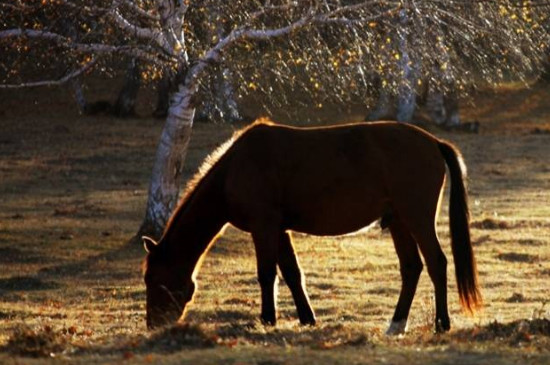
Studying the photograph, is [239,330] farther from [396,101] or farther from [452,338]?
[396,101]

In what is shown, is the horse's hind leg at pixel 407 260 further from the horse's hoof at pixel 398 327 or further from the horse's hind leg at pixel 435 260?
the horse's hind leg at pixel 435 260

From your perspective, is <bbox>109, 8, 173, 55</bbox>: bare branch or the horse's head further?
<bbox>109, 8, 173, 55</bbox>: bare branch

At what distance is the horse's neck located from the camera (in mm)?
11492

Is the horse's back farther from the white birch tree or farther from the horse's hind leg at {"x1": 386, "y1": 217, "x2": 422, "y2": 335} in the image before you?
the white birch tree

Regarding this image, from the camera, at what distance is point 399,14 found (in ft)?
64.1

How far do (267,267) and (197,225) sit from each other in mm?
802

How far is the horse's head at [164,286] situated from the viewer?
37.3 ft

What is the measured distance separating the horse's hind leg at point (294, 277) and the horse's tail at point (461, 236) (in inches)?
54.1

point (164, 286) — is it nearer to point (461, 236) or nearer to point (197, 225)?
point (197, 225)

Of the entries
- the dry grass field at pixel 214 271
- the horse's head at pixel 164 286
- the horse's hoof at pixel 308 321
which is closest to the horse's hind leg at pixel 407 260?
the dry grass field at pixel 214 271

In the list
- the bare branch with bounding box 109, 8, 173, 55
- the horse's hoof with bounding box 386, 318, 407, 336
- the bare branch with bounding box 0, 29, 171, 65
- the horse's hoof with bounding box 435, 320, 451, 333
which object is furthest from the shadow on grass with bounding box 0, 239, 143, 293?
the horse's hoof with bounding box 435, 320, 451, 333

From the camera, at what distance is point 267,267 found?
11.2m

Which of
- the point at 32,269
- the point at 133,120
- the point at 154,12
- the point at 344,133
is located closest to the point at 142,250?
the point at 32,269

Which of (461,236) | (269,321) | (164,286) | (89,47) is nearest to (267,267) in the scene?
(269,321)
